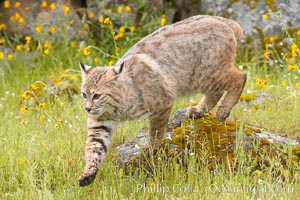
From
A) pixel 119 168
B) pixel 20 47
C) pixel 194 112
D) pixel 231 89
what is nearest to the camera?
pixel 119 168

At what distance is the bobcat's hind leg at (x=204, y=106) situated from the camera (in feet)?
22.7

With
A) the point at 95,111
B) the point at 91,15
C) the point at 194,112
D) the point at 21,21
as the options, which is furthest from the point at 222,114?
the point at 21,21

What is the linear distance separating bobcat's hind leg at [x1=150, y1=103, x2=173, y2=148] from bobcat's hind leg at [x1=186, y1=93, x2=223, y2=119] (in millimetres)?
445

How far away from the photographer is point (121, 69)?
6.25 metres

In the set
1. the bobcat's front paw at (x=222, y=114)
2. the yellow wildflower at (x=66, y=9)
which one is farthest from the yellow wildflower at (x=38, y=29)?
the bobcat's front paw at (x=222, y=114)

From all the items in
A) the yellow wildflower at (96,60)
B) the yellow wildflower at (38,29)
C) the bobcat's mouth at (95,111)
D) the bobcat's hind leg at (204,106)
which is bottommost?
the bobcat's hind leg at (204,106)

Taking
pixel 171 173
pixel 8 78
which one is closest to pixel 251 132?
pixel 171 173

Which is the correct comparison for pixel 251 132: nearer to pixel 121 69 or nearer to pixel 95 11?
pixel 121 69

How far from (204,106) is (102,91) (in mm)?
1289

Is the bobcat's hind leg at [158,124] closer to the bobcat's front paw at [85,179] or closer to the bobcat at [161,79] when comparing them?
the bobcat at [161,79]

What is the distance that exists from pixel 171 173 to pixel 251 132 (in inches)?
34.0

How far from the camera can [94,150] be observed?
6.16 metres

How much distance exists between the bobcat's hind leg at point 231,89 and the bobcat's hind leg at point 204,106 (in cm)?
11

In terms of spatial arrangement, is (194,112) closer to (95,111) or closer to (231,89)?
(231,89)
